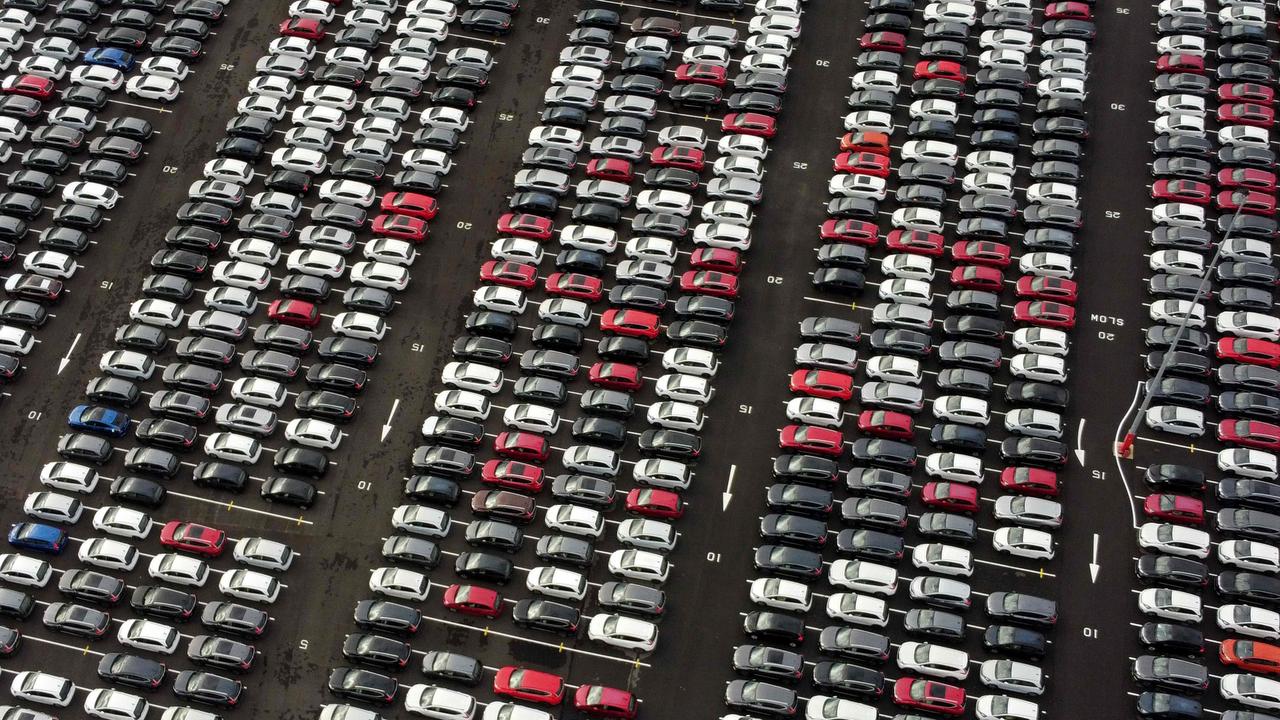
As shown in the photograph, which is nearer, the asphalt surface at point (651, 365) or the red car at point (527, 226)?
the asphalt surface at point (651, 365)

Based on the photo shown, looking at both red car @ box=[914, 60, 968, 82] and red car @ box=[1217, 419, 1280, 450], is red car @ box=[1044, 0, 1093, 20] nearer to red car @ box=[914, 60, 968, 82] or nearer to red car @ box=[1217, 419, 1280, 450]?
red car @ box=[914, 60, 968, 82]

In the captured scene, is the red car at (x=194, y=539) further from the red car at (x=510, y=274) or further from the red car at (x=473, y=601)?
the red car at (x=510, y=274)

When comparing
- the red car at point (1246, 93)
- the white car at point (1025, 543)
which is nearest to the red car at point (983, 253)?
the white car at point (1025, 543)

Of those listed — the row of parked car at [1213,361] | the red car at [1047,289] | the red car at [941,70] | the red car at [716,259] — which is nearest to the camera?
the row of parked car at [1213,361]

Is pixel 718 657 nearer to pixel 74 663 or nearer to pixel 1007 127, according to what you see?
pixel 74 663

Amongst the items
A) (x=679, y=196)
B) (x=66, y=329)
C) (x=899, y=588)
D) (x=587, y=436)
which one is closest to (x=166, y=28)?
(x=66, y=329)

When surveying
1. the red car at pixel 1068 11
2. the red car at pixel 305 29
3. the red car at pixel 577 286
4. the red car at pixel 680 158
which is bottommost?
the red car at pixel 577 286

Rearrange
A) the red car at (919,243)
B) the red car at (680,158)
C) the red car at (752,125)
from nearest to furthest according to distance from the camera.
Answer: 1. the red car at (919,243)
2. the red car at (680,158)
3. the red car at (752,125)
